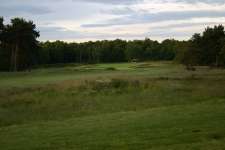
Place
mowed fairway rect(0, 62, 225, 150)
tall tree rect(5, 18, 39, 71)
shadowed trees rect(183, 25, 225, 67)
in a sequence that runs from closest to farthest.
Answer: mowed fairway rect(0, 62, 225, 150) < tall tree rect(5, 18, 39, 71) < shadowed trees rect(183, 25, 225, 67)

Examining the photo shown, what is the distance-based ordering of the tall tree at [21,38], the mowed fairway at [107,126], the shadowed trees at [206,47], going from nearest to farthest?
the mowed fairway at [107,126]
the tall tree at [21,38]
the shadowed trees at [206,47]

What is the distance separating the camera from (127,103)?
81.6ft

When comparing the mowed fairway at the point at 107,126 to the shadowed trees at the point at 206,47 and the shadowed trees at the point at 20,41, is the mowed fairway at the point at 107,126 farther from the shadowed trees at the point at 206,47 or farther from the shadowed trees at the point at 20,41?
the shadowed trees at the point at 206,47

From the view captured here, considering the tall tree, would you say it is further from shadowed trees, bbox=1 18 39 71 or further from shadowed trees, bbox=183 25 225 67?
shadowed trees, bbox=183 25 225 67

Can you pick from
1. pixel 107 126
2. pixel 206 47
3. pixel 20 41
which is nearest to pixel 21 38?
pixel 20 41

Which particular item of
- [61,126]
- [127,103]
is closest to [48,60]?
[127,103]

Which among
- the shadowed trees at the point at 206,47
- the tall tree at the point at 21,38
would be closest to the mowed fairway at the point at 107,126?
the tall tree at the point at 21,38

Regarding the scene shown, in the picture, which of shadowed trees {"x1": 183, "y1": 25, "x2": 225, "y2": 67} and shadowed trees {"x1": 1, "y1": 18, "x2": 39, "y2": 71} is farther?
shadowed trees {"x1": 183, "y1": 25, "x2": 225, "y2": 67}

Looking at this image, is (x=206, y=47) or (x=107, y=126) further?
(x=206, y=47)

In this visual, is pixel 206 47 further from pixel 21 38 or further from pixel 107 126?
pixel 107 126

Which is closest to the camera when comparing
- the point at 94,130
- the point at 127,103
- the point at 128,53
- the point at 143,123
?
the point at 94,130

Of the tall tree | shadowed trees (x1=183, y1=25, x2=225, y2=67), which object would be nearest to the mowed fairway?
the tall tree

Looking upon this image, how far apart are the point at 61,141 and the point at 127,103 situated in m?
12.9

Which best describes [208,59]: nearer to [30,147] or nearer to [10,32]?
[10,32]
